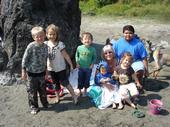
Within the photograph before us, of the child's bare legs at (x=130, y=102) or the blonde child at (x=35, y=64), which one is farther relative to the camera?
the child's bare legs at (x=130, y=102)

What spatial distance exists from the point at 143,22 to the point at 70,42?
548cm

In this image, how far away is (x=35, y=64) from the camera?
6.25 m

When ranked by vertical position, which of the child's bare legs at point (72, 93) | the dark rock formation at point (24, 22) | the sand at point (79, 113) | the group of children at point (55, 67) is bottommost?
the sand at point (79, 113)

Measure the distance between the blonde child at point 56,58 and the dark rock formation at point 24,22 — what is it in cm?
116

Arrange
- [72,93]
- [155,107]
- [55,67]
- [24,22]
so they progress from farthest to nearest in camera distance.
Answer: [24,22]
[72,93]
[55,67]
[155,107]

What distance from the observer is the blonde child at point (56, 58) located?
21.2 feet

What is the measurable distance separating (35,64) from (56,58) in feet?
1.48

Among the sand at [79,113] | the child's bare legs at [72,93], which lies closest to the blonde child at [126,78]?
the sand at [79,113]

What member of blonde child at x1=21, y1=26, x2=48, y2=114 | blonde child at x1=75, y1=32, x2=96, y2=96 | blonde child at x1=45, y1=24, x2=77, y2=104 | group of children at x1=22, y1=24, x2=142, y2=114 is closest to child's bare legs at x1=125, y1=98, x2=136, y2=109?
group of children at x1=22, y1=24, x2=142, y2=114

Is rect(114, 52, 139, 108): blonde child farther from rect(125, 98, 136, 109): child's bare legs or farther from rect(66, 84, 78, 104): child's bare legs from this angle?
rect(66, 84, 78, 104): child's bare legs

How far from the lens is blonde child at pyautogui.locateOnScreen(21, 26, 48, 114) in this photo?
6180mm

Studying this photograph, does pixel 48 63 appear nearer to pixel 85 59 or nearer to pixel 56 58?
pixel 56 58

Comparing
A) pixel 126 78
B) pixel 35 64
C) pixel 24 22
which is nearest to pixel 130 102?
pixel 126 78

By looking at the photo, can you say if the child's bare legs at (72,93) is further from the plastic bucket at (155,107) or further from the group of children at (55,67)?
the plastic bucket at (155,107)
